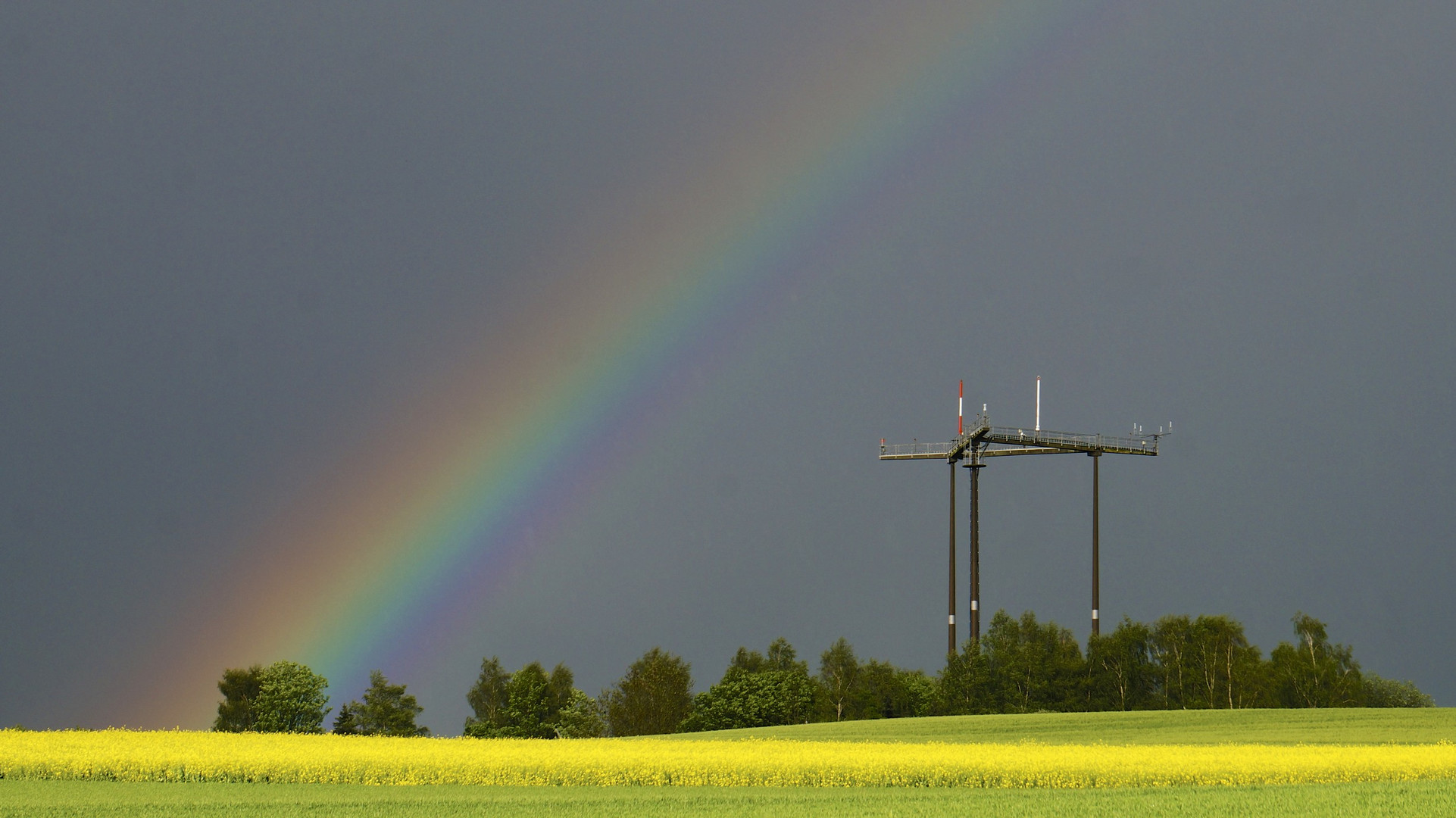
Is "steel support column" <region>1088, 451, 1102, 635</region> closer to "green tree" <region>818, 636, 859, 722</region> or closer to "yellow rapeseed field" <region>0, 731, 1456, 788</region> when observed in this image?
"green tree" <region>818, 636, 859, 722</region>

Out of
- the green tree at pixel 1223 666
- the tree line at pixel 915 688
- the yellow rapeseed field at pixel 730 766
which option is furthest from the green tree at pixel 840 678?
the yellow rapeseed field at pixel 730 766

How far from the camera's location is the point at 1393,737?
173ft

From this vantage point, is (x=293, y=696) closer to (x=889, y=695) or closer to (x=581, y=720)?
(x=581, y=720)

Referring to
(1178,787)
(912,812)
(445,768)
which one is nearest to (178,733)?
(445,768)

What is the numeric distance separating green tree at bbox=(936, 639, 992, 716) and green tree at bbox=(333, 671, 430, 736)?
40.8 metres

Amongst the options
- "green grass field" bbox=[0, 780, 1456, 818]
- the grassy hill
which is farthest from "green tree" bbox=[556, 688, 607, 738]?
"green grass field" bbox=[0, 780, 1456, 818]

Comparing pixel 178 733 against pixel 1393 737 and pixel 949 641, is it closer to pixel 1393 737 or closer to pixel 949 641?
pixel 1393 737

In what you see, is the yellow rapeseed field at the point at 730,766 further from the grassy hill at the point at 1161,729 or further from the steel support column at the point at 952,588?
the steel support column at the point at 952,588

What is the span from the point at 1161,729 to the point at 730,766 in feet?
113

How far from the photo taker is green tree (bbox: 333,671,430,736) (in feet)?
351

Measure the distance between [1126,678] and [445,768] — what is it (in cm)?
6714

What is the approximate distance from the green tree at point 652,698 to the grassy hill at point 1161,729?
30457mm

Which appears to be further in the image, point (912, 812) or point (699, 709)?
point (699, 709)

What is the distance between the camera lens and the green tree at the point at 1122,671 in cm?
9181
